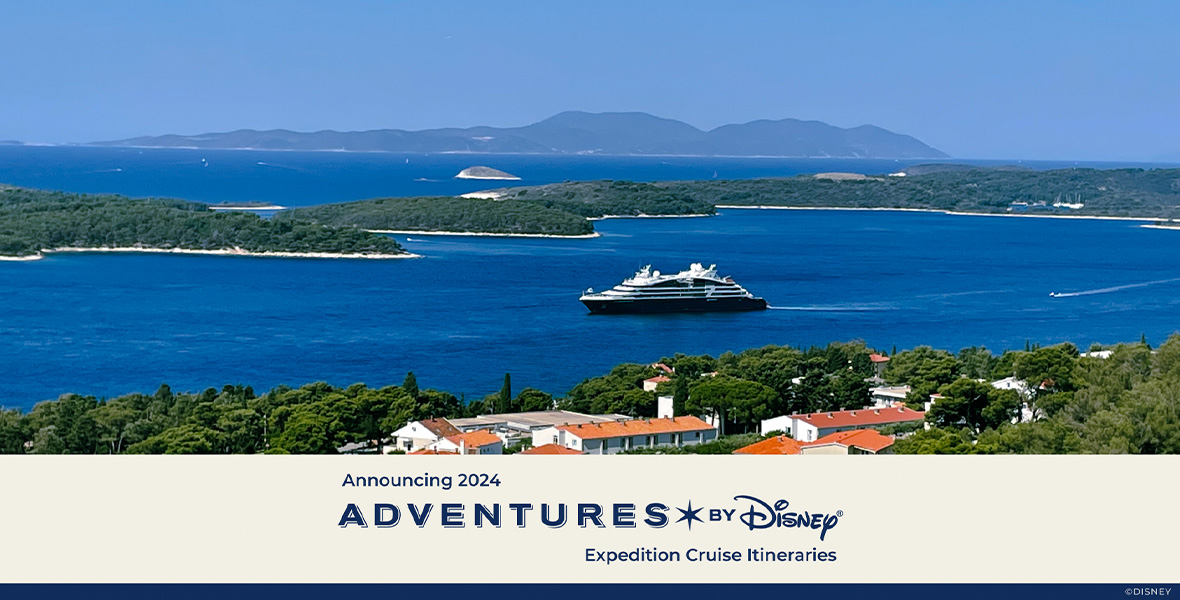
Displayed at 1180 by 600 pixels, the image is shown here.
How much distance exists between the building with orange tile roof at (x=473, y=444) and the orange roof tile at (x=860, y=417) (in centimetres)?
251

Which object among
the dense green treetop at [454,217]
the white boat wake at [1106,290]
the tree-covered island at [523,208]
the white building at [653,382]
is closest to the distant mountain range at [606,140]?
the tree-covered island at [523,208]

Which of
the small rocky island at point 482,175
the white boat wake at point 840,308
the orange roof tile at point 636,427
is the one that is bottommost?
the small rocky island at point 482,175

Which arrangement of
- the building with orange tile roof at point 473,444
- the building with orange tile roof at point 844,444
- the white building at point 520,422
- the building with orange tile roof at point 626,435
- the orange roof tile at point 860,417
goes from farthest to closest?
the orange roof tile at point 860,417 < the white building at point 520,422 < the building with orange tile roof at point 626,435 < the building with orange tile roof at point 473,444 < the building with orange tile roof at point 844,444

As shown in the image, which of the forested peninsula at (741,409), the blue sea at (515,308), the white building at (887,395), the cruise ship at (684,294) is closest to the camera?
the forested peninsula at (741,409)

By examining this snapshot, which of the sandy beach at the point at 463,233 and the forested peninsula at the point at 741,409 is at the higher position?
the forested peninsula at the point at 741,409

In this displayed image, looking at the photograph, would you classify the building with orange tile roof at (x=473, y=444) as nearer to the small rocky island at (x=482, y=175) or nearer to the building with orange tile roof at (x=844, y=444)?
Result: the building with orange tile roof at (x=844, y=444)

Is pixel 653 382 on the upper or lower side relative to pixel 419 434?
lower

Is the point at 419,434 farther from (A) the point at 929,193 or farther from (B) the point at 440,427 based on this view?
(A) the point at 929,193

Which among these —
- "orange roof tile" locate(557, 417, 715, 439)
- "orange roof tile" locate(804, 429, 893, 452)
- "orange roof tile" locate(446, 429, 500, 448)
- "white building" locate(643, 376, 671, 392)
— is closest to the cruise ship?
"white building" locate(643, 376, 671, 392)

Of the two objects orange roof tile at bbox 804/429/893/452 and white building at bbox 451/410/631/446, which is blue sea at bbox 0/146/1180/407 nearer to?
white building at bbox 451/410/631/446

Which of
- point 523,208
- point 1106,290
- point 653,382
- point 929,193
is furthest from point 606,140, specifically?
point 653,382

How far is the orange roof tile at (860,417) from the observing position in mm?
9953

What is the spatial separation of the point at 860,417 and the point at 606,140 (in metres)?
150

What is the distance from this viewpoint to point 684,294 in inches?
937
